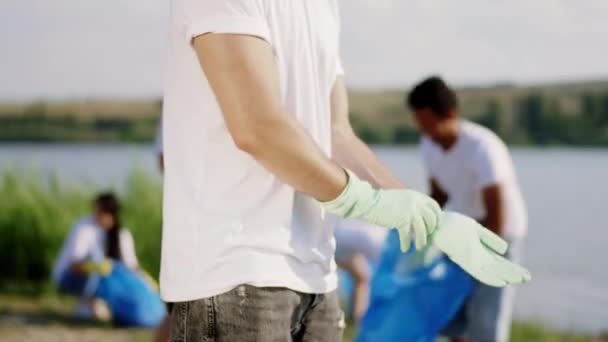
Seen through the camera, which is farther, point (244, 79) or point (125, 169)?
point (125, 169)

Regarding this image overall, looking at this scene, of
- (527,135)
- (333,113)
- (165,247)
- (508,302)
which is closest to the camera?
(165,247)

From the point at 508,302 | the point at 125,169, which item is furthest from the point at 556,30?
the point at 125,169

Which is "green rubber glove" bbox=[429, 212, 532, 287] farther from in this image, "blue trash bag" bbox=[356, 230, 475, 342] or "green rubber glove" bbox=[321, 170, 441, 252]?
"blue trash bag" bbox=[356, 230, 475, 342]

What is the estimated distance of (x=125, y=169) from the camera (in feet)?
23.2

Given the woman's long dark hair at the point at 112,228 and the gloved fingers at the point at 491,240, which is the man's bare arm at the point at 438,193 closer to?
the woman's long dark hair at the point at 112,228

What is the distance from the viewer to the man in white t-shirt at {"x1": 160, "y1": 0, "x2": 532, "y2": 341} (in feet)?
5.07

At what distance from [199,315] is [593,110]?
16.7ft

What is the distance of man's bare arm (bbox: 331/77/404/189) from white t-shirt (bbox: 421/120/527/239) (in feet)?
7.41

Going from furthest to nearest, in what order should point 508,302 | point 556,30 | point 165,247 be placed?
1. point 556,30
2. point 508,302
3. point 165,247

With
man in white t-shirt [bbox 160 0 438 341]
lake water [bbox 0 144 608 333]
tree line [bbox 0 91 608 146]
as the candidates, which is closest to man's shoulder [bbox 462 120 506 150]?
lake water [bbox 0 144 608 333]

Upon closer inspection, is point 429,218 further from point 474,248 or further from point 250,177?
point 250,177

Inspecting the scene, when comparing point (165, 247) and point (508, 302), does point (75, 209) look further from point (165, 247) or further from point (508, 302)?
point (165, 247)

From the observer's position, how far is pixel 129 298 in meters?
5.70

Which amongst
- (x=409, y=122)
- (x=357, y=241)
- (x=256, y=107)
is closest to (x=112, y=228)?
(x=357, y=241)
